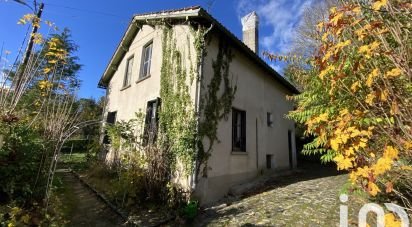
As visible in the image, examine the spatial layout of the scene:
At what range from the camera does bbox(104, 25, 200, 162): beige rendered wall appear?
30.6 feet

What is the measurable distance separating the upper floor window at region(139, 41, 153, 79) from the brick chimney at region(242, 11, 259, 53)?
228 inches

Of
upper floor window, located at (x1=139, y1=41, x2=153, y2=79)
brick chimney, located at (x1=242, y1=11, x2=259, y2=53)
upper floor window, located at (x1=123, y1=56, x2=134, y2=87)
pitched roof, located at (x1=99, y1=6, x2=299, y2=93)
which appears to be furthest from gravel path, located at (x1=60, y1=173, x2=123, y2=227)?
brick chimney, located at (x1=242, y1=11, x2=259, y2=53)

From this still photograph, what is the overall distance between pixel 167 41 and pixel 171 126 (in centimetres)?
365

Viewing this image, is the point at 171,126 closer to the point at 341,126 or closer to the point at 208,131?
the point at 208,131

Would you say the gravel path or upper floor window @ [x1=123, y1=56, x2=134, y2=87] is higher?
upper floor window @ [x1=123, y1=56, x2=134, y2=87]

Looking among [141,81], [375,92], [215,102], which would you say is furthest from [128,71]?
[375,92]

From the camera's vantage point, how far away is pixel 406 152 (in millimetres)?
2223

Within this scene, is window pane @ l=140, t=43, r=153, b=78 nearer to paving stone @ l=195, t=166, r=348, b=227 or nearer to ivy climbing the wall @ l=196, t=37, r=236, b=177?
ivy climbing the wall @ l=196, t=37, r=236, b=177

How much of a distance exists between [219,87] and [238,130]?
2.08 metres

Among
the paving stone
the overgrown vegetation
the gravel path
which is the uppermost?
the overgrown vegetation

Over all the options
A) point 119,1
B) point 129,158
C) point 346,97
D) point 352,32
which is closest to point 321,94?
point 346,97

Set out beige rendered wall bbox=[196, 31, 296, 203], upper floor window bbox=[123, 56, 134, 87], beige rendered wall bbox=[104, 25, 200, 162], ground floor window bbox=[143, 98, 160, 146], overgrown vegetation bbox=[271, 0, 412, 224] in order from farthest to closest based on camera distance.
→ upper floor window bbox=[123, 56, 134, 87], beige rendered wall bbox=[104, 25, 200, 162], beige rendered wall bbox=[196, 31, 296, 203], ground floor window bbox=[143, 98, 160, 146], overgrown vegetation bbox=[271, 0, 412, 224]

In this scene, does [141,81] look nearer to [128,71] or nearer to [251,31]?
[128,71]

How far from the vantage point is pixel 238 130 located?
10266mm
